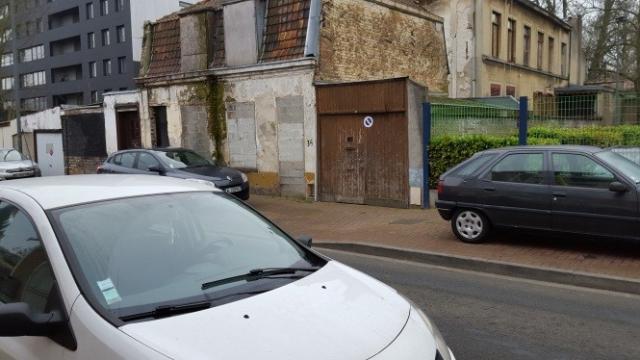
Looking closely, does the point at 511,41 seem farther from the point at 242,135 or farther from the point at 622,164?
the point at 622,164

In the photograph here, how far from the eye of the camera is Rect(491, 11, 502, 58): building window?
25.5 metres

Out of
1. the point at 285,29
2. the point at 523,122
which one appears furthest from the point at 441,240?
the point at 285,29

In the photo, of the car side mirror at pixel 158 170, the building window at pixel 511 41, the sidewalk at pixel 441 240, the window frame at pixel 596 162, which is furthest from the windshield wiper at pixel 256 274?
the building window at pixel 511 41

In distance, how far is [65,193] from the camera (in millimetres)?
3158

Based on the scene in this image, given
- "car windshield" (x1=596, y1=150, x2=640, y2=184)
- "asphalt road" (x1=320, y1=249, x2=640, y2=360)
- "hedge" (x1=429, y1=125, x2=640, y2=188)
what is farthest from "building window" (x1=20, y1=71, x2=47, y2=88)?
"car windshield" (x1=596, y1=150, x2=640, y2=184)

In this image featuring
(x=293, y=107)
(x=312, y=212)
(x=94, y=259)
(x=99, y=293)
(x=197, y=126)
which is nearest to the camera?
(x=99, y=293)

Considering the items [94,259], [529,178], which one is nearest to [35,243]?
[94,259]

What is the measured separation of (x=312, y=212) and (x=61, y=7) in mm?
60526

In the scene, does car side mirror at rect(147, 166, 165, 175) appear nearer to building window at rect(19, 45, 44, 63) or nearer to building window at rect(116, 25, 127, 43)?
building window at rect(116, 25, 127, 43)

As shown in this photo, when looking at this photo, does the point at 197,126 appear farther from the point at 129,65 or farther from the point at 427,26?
the point at 129,65

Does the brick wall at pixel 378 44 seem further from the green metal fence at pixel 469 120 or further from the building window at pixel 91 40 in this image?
the building window at pixel 91 40

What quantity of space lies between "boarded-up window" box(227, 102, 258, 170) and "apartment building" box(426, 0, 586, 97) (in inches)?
492

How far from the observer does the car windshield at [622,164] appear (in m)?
7.21

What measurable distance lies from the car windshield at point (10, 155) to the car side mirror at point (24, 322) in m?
21.8
